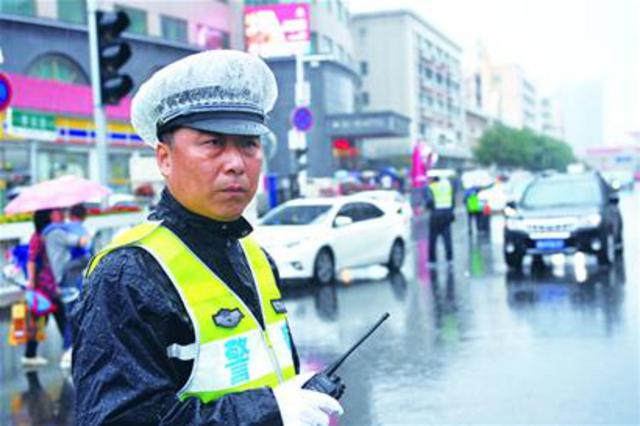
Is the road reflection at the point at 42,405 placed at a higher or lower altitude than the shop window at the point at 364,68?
lower

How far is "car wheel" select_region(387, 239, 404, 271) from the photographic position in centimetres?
1519

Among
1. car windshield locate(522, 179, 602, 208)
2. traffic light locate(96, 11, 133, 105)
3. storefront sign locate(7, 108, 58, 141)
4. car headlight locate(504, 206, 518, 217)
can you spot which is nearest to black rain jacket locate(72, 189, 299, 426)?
traffic light locate(96, 11, 133, 105)

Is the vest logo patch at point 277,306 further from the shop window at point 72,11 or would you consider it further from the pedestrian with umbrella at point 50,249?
the shop window at point 72,11

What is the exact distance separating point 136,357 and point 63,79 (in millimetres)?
29119

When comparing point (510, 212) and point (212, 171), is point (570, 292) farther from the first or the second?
point (212, 171)

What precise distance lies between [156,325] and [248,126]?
0.53 m

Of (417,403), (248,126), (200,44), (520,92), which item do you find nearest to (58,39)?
(200,44)

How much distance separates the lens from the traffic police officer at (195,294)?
1.72 m

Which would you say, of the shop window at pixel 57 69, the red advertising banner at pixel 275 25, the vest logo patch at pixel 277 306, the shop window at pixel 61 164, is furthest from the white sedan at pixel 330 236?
the red advertising banner at pixel 275 25

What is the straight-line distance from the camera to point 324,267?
43.9ft

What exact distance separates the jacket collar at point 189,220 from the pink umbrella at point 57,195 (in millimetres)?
6508

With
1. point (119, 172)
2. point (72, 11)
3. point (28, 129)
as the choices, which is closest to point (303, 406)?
point (28, 129)

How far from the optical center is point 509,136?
83.2 metres

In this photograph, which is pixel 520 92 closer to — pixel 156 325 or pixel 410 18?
pixel 410 18
